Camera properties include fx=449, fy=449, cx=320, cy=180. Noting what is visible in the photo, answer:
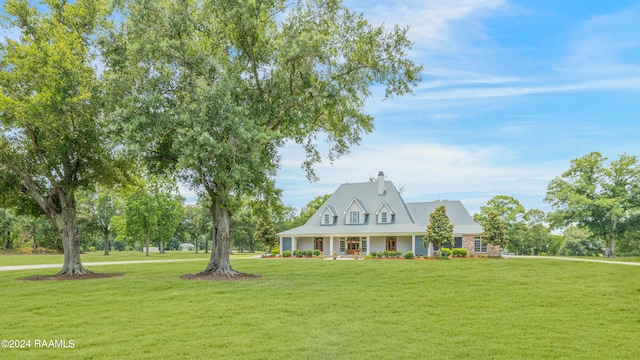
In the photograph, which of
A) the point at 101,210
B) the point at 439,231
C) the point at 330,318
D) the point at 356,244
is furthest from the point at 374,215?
the point at 101,210

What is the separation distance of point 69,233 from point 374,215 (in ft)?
82.6

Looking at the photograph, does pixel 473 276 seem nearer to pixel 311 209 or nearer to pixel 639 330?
pixel 639 330

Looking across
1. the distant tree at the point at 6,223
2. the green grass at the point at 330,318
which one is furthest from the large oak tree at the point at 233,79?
the distant tree at the point at 6,223

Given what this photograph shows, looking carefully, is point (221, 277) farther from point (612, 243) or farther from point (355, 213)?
point (612, 243)

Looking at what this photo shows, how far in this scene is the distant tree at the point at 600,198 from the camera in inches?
1550

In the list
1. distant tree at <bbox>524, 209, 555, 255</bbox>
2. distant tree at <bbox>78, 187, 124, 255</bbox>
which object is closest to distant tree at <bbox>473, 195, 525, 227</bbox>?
distant tree at <bbox>524, 209, 555, 255</bbox>

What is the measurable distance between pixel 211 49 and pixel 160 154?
16.8 feet

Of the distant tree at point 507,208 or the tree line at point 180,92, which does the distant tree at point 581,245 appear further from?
the tree line at point 180,92

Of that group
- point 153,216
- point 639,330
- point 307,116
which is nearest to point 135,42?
point 307,116

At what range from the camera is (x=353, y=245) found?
40.1m

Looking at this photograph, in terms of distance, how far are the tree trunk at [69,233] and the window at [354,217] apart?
23.6 metres

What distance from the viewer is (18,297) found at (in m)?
14.0

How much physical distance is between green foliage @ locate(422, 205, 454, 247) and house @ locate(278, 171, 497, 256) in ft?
7.95

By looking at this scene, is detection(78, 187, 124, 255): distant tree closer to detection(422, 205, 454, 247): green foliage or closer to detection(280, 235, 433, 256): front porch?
detection(280, 235, 433, 256): front porch
